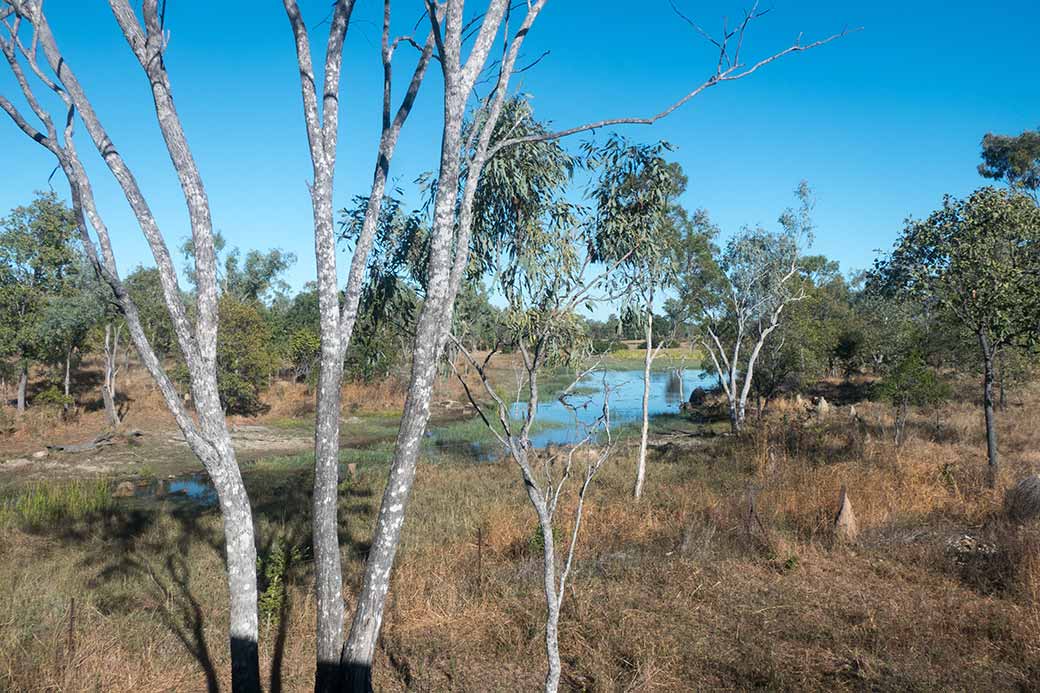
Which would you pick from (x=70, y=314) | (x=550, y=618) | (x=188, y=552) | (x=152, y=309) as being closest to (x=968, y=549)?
(x=550, y=618)

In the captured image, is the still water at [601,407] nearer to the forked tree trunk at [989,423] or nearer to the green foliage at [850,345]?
the forked tree trunk at [989,423]

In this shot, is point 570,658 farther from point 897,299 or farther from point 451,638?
point 897,299

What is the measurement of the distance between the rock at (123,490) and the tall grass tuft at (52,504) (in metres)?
0.28

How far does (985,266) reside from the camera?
11.3 m

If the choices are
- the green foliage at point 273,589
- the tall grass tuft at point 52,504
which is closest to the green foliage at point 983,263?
the green foliage at point 273,589

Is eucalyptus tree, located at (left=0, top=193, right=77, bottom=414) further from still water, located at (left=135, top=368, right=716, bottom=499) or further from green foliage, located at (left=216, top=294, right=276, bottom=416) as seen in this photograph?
still water, located at (left=135, top=368, right=716, bottom=499)

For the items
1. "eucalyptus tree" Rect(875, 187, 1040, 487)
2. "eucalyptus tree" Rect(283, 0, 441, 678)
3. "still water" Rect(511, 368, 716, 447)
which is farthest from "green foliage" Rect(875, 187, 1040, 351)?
"eucalyptus tree" Rect(283, 0, 441, 678)

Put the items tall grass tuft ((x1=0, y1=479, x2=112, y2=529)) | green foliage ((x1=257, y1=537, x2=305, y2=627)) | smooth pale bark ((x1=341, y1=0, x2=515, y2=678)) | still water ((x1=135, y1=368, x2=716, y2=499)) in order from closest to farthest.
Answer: smooth pale bark ((x1=341, y1=0, x2=515, y2=678)) < green foliage ((x1=257, y1=537, x2=305, y2=627)) < still water ((x1=135, y1=368, x2=716, y2=499)) < tall grass tuft ((x1=0, y1=479, x2=112, y2=529))

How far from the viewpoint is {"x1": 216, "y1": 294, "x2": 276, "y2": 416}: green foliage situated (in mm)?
24578

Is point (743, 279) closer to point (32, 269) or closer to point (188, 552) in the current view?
point (188, 552)

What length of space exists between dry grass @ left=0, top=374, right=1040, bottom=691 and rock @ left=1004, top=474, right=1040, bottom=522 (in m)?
0.26

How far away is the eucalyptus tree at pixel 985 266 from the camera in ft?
35.9

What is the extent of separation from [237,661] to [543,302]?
4668mm

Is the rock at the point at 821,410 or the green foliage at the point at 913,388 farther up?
the green foliage at the point at 913,388
